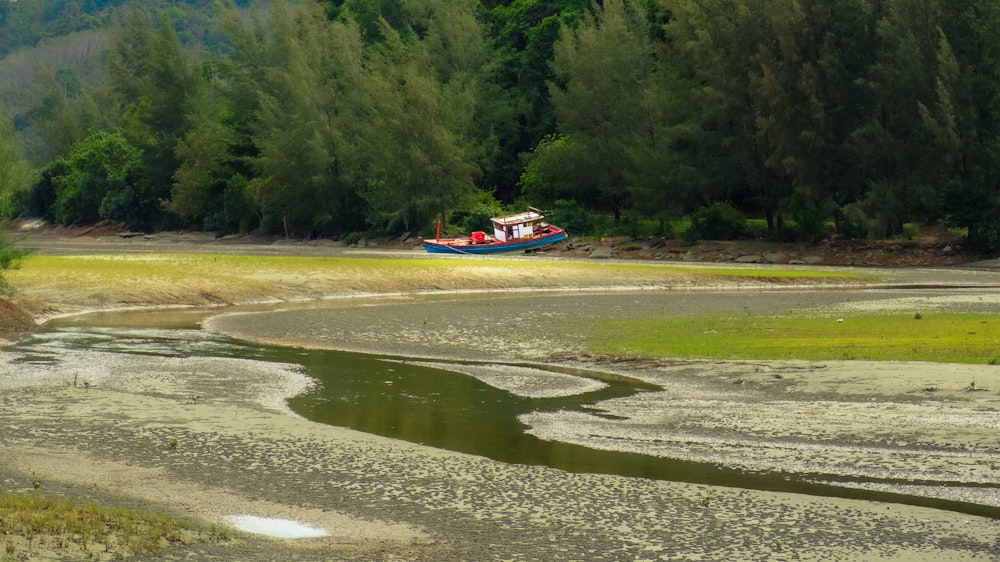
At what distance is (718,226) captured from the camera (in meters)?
81.7

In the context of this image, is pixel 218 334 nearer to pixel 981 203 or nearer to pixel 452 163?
pixel 981 203

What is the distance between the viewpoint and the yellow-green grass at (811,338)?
2541 centimetres

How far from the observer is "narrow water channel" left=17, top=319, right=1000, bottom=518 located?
51.9ft

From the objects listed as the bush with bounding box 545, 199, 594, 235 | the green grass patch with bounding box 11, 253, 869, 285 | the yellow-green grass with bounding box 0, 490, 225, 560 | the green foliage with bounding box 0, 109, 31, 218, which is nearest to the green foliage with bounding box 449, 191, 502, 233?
the bush with bounding box 545, 199, 594, 235

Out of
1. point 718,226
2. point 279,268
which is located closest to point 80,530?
point 279,268

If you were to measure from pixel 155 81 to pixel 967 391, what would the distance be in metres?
119

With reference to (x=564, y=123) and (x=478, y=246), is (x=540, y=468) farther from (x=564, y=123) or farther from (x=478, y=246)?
(x=564, y=123)

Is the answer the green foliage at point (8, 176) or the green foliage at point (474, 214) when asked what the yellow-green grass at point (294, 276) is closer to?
the green foliage at point (8, 176)

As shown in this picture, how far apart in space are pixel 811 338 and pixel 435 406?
38.8 ft

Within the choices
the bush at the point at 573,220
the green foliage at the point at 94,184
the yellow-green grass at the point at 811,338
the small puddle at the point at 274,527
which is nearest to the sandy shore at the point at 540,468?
the small puddle at the point at 274,527

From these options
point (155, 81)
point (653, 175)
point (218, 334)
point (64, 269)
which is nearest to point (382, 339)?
point (218, 334)

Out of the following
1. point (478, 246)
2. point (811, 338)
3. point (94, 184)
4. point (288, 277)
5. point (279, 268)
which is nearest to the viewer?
point (811, 338)

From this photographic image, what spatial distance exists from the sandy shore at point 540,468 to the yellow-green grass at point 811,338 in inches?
71.9

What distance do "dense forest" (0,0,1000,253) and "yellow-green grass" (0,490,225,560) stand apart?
29401 millimetres
